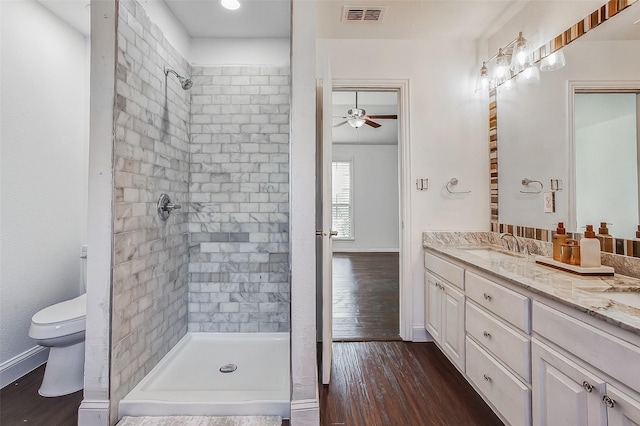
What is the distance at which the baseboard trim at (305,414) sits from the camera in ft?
5.10

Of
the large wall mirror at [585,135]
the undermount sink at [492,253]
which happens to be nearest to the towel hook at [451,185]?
the large wall mirror at [585,135]

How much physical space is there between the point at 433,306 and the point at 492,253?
60cm

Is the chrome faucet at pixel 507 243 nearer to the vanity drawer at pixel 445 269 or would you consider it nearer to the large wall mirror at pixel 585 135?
the large wall mirror at pixel 585 135

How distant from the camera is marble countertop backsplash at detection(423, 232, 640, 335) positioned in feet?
3.29

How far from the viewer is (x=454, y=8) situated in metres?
2.25

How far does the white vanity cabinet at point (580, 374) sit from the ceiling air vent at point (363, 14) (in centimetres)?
215

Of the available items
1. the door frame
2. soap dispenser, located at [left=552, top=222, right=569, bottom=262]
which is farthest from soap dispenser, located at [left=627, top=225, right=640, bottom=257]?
the door frame

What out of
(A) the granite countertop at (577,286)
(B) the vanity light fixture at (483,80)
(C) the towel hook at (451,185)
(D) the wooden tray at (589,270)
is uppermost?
(B) the vanity light fixture at (483,80)

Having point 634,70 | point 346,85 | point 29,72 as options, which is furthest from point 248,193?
point 634,70

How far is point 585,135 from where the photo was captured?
1.70 m

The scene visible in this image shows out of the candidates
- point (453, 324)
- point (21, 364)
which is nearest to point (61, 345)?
point (21, 364)

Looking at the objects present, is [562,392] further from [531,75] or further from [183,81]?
[183,81]

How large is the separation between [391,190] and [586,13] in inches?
218

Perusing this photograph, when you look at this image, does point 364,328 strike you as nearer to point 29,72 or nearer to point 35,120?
point 35,120
